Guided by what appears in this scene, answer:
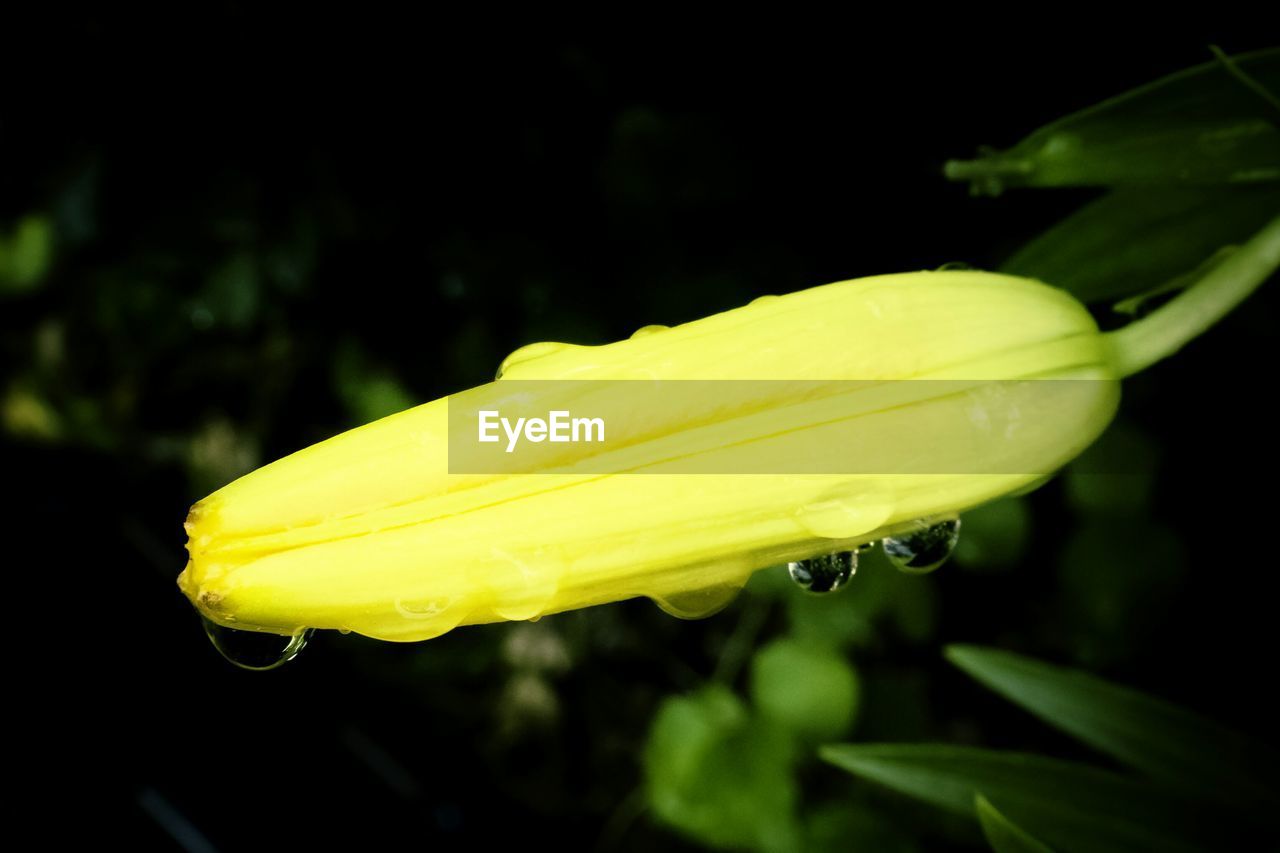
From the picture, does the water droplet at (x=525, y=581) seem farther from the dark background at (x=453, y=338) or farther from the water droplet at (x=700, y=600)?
the dark background at (x=453, y=338)

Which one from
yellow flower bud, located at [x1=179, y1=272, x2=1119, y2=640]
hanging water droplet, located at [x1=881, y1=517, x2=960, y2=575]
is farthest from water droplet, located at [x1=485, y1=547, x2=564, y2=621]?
hanging water droplet, located at [x1=881, y1=517, x2=960, y2=575]

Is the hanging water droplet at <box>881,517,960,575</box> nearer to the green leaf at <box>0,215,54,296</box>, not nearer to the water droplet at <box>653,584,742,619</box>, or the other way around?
the water droplet at <box>653,584,742,619</box>

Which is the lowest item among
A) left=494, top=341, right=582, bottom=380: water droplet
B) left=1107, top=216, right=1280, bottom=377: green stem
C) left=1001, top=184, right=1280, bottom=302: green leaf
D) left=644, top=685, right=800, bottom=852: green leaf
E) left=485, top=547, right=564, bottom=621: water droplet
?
left=644, top=685, right=800, bottom=852: green leaf

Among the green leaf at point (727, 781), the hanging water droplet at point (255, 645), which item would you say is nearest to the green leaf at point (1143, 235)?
the hanging water droplet at point (255, 645)

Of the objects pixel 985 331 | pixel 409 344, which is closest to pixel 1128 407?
pixel 985 331

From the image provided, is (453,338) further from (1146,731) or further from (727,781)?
(1146,731)

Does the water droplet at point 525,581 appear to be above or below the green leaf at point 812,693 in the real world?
above

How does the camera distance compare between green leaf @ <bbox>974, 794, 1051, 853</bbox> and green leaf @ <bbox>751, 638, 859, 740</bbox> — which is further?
green leaf @ <bbox>751, 638, 859, 740</bbox>
